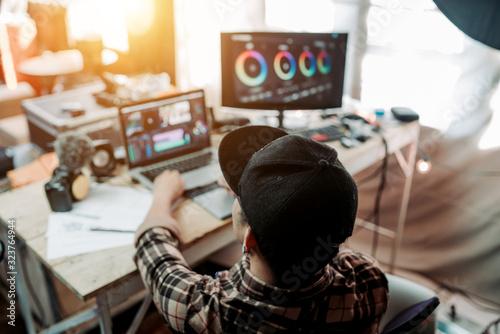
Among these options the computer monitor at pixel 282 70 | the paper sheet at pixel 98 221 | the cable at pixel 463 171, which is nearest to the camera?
the paper sheet at pixel 98 221

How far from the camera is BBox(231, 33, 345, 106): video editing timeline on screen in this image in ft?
6.28

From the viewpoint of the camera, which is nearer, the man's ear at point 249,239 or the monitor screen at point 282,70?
the man's ear at point 249,239

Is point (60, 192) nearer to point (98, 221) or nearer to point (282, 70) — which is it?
point (98, 221)

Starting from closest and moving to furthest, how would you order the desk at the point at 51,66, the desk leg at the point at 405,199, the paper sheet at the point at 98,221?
1. the paper sheet at the point at 98,221
2. the desk leg at the point at 405,199
3. the desk at the point at 51,66

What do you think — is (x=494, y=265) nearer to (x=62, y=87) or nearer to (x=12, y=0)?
(x=62, y=87)

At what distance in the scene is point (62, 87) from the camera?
3.61 meters

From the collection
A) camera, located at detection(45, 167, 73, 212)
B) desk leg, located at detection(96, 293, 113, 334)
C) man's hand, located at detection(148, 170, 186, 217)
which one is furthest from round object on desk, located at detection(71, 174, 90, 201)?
desk leg, located at detection(96, 293, 113, 334)

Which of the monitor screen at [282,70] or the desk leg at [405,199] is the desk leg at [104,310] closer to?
the monitor screen at [282,70]

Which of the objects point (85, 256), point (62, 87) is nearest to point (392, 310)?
point (85, 256)

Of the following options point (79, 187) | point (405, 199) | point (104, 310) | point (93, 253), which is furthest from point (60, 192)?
point (405, 199)

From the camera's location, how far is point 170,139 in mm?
1771

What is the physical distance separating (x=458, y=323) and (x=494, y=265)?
0.35m

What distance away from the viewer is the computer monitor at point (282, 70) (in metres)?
1.91

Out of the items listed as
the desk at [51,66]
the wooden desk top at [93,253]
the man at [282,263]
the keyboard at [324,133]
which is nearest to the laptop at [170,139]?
the wooden desk top at [93,253]
